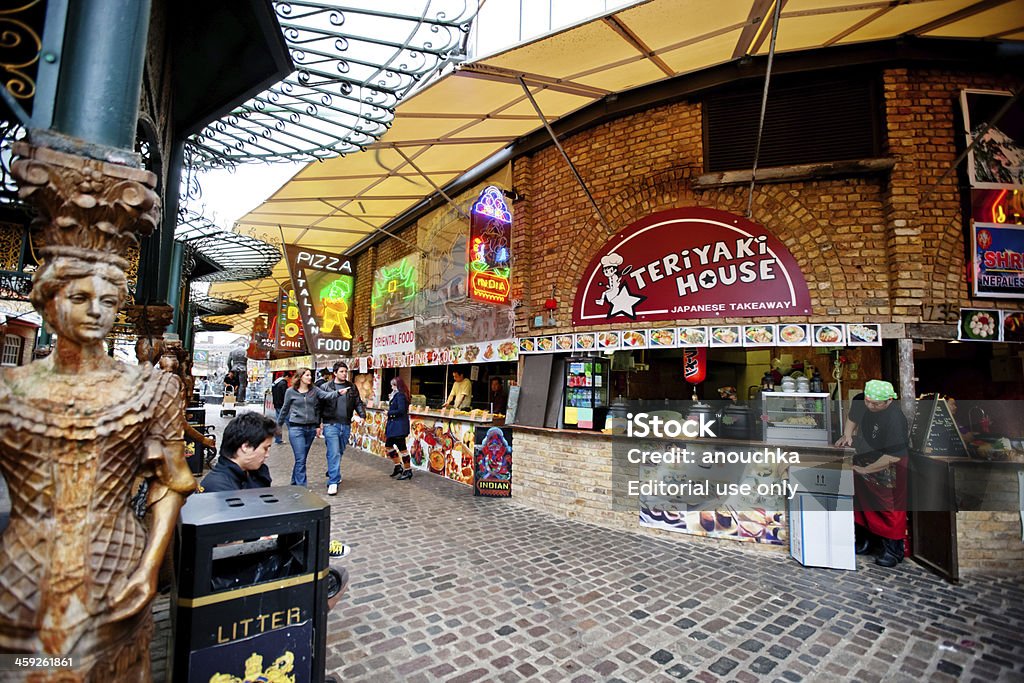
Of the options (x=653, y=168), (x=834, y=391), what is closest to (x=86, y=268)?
(x=653, y=168)

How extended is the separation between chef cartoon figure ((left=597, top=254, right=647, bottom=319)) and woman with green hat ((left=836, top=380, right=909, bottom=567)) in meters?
2.85

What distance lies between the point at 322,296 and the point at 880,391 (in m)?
9.25

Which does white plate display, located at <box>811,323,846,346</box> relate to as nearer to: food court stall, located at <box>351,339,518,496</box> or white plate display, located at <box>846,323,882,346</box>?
white plate display, located at <box>846,323,882,346</box>

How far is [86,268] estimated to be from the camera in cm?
150

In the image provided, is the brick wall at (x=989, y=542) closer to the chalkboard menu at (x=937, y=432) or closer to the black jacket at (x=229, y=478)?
the chalkboard menu at (x=937, y=432)

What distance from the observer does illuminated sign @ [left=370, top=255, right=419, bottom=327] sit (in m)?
11.2

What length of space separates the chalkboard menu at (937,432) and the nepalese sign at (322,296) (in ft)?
29.5

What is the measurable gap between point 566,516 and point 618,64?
596 centimetres

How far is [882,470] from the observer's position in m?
A: 5.15

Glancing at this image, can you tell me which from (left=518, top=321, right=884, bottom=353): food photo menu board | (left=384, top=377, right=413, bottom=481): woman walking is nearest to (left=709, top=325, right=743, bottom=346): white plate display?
(left=518, top=321, right=884, bottom=353): food photo menu board

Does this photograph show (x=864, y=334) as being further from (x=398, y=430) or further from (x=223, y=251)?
(x=223, y=251)

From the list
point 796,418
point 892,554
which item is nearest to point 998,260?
point 796,418

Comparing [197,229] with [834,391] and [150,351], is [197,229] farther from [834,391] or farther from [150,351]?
[834,391]

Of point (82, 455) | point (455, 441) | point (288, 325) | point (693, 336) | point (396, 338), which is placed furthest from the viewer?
point (288, 325)
